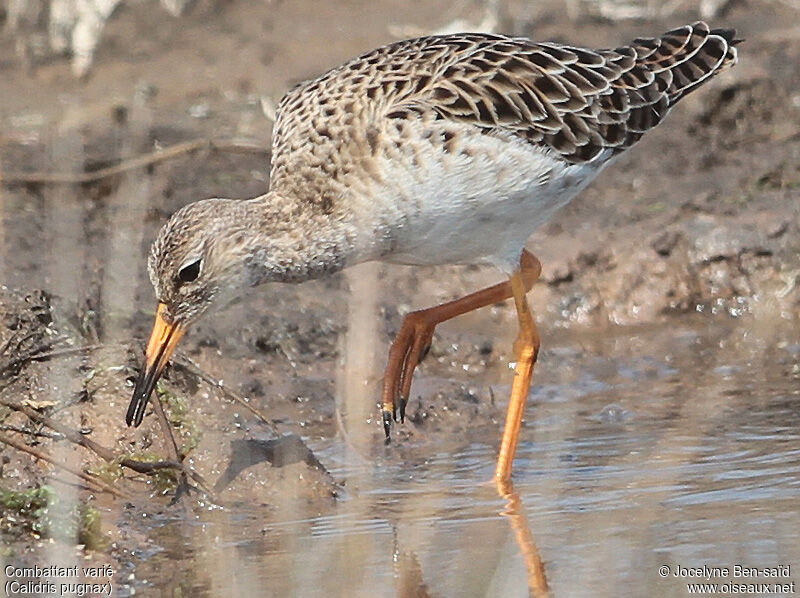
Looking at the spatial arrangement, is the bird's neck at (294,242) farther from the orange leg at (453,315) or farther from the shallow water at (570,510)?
the shallow water at (570,510)

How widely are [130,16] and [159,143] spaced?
289 centimetres

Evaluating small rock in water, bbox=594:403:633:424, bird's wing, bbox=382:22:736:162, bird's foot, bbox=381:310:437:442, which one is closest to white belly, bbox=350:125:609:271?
bird's wing, bbox=382:22:736:162

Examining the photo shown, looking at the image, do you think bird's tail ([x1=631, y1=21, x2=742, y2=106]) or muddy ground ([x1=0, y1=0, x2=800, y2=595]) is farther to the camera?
bird's tail ([x1=631, y1=21, x2=742, y2=106])

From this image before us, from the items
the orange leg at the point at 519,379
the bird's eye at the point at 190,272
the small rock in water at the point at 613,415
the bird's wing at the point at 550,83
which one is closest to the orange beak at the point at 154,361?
the bird's eye at the point at 190,272

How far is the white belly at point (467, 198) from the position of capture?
6.86 metres

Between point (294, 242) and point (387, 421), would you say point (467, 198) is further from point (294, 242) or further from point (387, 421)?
point (387, 421)

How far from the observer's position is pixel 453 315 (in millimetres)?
7922

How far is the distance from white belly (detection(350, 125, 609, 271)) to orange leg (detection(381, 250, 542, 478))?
392mm

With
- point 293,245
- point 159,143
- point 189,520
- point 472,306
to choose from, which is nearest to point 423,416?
point 472,306

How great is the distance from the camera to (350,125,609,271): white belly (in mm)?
6855

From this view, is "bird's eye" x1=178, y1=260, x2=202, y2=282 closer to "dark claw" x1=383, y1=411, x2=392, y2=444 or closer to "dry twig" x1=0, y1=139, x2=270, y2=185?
"dark claw" x1=383, y1=411, x2=392, y2=444

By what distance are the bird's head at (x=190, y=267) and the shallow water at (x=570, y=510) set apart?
799 millimetres

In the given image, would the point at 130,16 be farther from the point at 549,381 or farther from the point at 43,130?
the point at 549,381

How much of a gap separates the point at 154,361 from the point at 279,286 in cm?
266
